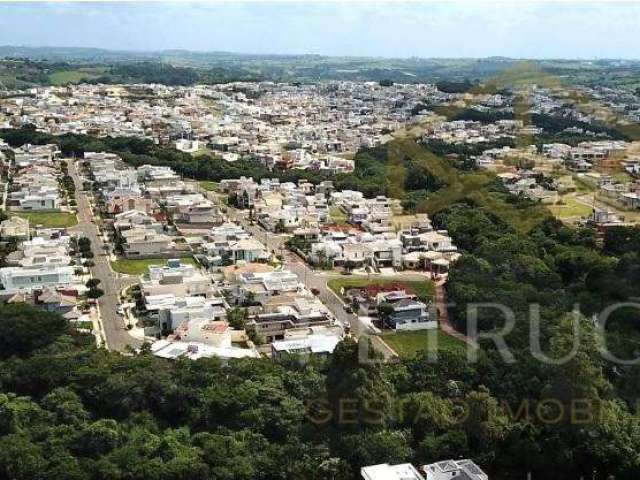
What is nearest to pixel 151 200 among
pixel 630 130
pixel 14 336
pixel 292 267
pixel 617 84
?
pixel 292 267

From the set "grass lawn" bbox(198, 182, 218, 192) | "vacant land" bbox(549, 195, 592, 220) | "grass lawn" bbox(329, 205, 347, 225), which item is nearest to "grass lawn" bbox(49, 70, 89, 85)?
"grass lawn" bbox(198, 182, 218, 192)

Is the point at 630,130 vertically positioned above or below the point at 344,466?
above

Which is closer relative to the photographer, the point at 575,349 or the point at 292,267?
the point at 575,349

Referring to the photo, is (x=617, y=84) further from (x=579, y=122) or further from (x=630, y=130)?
(x=630, y=130)

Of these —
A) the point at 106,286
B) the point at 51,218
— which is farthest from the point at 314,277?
the point at 51,218

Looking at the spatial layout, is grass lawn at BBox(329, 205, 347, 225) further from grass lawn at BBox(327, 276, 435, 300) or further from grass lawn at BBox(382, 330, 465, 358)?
grass lawn at BBox(382, 330, 465, 358)

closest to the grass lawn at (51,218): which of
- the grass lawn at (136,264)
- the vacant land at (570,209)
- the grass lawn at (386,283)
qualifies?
the grass lawn at (136,264)
